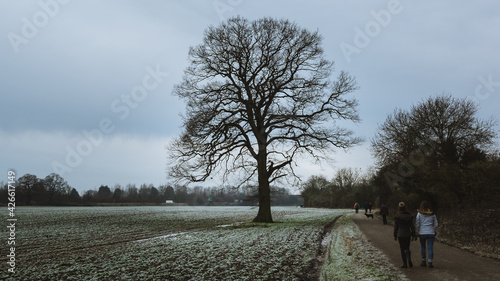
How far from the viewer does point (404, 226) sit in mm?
10500

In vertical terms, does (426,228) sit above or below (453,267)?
above

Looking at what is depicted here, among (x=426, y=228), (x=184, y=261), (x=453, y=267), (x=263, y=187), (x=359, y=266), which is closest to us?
(x=453, y=267)

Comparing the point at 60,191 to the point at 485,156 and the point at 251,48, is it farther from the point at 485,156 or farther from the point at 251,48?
the point at 485,156

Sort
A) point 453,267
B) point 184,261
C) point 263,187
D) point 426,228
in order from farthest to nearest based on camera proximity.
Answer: point 263,187 < point 184,261 < point 426,228 < point 453,267

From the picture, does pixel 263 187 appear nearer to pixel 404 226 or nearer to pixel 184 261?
pixel 184 261

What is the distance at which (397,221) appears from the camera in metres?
10.6

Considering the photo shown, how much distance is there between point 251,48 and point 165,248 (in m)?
17.9

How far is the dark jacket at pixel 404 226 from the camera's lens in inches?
410

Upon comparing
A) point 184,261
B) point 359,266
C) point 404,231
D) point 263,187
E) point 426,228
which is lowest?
point 184,261

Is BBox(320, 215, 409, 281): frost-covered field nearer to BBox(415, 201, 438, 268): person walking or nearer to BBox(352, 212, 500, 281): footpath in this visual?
BBox(352, 212, 500, 281): footpath

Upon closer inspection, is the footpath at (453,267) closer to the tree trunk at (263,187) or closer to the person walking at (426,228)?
the person walking at (426,228)

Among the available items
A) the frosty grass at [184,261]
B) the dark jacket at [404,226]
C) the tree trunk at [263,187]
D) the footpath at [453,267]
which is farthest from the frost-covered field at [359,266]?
the tree trunk at [263,187]

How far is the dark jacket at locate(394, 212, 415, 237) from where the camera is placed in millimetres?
10414

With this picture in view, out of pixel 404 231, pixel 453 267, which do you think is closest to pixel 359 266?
pixel 404 231
